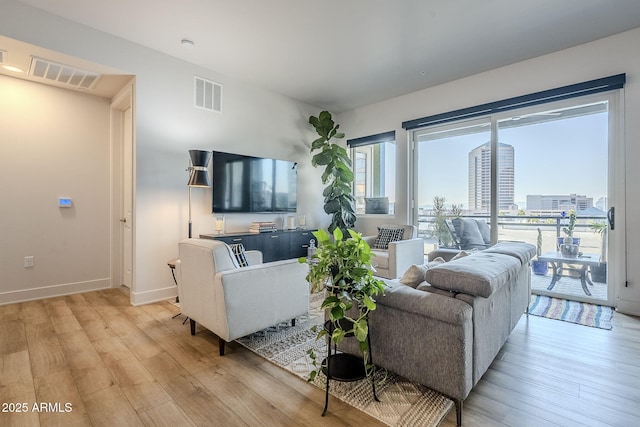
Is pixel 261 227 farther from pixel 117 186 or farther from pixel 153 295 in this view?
pixel 117 186

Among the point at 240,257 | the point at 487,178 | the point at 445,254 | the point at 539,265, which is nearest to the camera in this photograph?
the point at 240,257

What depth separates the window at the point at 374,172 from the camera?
17.1 ft

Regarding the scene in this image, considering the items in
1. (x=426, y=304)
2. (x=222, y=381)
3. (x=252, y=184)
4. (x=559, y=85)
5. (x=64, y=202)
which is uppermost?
(x=559, y=85)

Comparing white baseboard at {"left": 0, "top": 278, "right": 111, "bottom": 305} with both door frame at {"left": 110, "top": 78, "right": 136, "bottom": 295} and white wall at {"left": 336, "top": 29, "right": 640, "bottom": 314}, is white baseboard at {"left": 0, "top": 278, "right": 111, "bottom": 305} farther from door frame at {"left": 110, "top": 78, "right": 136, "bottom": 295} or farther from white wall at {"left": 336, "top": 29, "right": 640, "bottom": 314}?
white wall at {"left": 336, "top": 29, "right": 640, "bottom": 314}

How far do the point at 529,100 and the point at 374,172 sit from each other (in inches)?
98.0

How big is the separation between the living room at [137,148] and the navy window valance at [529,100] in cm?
8

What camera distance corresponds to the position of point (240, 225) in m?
4.32

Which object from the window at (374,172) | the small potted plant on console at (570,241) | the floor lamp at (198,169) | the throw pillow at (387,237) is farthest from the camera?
the window at (374,172)

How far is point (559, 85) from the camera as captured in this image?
3502mm

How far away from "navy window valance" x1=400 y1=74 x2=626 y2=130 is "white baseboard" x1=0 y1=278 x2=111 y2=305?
5.03 metres

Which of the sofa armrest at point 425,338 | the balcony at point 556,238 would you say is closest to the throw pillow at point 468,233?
the balcony at point 556,238

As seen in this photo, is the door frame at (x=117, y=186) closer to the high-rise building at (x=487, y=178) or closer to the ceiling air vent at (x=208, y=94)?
the ceiling air vent at (x=208, y=94)

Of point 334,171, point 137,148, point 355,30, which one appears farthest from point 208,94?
point 334,171

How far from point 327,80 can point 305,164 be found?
1495 millimetres
